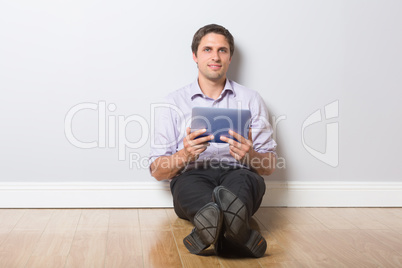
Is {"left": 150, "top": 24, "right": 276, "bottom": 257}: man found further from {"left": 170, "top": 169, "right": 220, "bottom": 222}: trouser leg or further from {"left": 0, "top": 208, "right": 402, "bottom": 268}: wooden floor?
{"left": 0, "top": 208, "right": 402, "bottom": 268}: wooden floor

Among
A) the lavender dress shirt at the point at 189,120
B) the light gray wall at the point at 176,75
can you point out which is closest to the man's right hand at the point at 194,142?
the lavender dress shirt at the point at 189,120

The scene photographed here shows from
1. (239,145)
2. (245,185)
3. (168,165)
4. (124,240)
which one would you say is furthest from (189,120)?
(124,240)

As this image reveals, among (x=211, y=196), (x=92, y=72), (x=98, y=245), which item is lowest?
(x=98, y=245)

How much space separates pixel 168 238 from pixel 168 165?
1.40 ft

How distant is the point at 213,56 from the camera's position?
111 inches

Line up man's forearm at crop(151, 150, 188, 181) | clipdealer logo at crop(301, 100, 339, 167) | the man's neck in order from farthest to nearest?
clipdealer logo at crop(301, 100, 339, 167), the man's neck, man's forearm at crop(151, 150, 188, 181)

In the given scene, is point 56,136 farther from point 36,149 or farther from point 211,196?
point 211,196

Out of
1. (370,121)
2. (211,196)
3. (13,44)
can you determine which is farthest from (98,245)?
→ (370,121)

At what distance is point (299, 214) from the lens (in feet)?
9.88

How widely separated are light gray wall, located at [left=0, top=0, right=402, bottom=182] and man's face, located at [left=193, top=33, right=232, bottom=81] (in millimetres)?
202

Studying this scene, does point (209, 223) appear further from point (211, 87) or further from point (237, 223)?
point (211, 87)

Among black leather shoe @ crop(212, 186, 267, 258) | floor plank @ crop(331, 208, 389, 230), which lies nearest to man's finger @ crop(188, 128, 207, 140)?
black leather shoe @ crop(212, 186, 267, 258)

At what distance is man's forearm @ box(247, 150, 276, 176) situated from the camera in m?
2.79

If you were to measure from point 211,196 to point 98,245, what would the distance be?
0.52 meters
